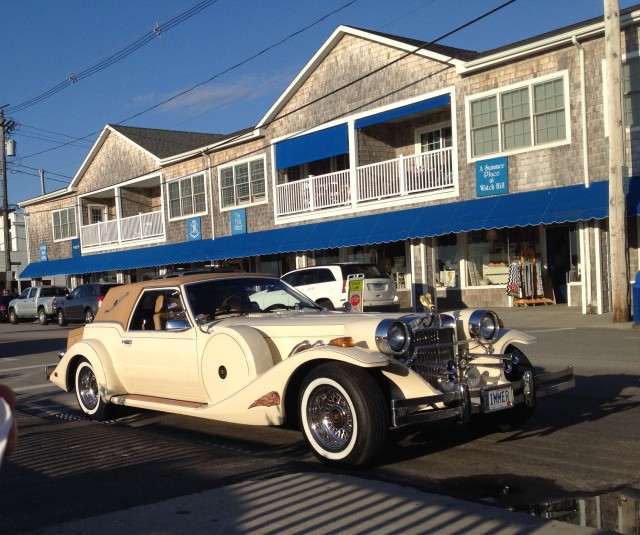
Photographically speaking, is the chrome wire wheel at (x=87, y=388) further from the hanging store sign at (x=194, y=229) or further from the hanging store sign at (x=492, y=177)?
the hanging store sign at (x=194, y=229)

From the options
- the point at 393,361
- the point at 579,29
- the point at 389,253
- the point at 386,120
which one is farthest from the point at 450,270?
the point at 393,361

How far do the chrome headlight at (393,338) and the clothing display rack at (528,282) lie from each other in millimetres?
16882

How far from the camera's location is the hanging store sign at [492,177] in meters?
21.2

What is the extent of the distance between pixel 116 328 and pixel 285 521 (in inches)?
175

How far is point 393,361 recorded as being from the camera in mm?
6074

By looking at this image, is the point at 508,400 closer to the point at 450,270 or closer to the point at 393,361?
the point at 393,361

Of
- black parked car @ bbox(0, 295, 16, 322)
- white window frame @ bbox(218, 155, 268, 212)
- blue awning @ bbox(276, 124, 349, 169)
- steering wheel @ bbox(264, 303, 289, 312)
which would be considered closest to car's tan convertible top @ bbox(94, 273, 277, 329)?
steering wheel @ bbox(264, 303, 289, 312)

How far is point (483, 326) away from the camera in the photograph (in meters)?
6.91

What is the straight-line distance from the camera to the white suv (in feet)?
68.9

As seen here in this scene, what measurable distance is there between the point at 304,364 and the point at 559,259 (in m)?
17.3

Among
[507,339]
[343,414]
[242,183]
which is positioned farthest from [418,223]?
[343,414]

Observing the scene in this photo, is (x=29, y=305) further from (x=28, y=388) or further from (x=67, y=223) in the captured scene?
(x=28, y=388)

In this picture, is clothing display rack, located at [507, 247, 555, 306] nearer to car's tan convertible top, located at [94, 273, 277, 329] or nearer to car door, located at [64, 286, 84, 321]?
car's tan convertible top, located at [94, 273, 277, 329]

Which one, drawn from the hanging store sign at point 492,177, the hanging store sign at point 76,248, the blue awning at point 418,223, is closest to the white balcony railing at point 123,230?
the hanging store sign at point 76,248
